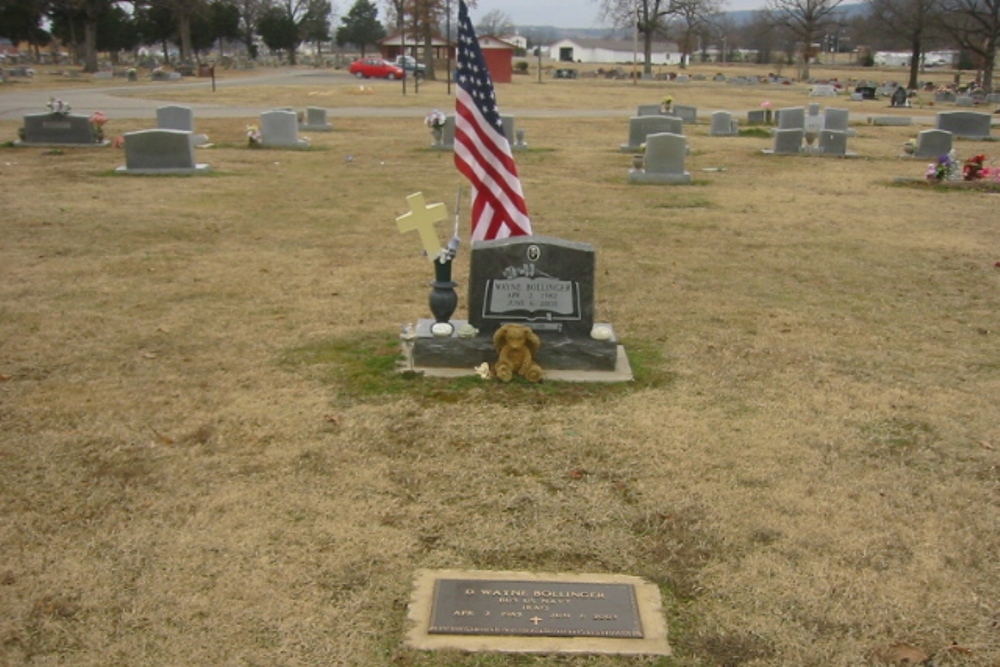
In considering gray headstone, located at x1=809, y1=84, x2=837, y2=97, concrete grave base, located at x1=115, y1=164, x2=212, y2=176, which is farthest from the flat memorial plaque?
gray headstone, located at x1=809, y1=84, x2=837, y2=97

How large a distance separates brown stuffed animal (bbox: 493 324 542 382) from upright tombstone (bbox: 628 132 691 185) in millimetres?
10666

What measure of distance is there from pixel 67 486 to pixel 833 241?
379 inches

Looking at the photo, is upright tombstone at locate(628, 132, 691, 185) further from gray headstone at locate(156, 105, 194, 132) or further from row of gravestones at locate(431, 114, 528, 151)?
gray headstone at locate(156, 105, 194, 132)

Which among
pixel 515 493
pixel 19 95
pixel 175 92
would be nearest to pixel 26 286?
pixel 515 493

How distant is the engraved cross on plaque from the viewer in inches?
255

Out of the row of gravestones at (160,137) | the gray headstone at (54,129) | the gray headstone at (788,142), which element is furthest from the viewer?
the gray headstone at (788,142)

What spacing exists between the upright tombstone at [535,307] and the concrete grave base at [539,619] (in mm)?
2589

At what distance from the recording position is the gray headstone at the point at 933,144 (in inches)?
813

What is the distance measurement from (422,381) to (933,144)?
18548 mm

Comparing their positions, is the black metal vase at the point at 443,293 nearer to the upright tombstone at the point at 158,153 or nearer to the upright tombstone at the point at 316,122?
the upright tombstone at the point at 158,153

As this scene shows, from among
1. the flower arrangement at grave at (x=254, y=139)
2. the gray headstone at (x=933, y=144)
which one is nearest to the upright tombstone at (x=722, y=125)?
the gray headstone at (x=933, y=144)

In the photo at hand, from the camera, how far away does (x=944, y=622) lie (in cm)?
376

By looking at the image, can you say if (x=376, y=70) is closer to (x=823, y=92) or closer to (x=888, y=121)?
(x=823, y=92)

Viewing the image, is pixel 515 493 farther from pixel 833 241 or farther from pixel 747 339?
pixel 833 241
